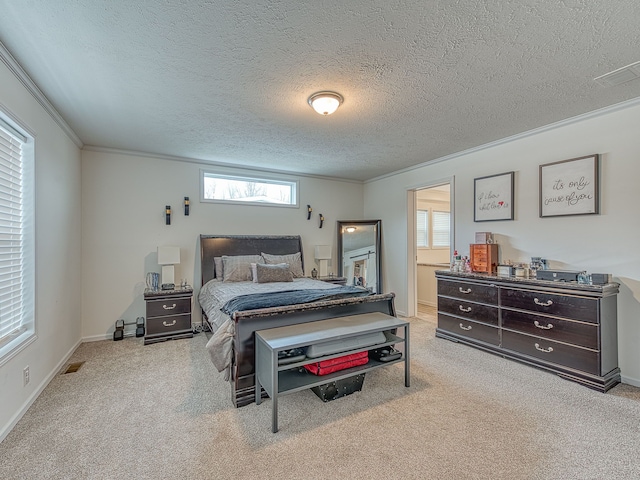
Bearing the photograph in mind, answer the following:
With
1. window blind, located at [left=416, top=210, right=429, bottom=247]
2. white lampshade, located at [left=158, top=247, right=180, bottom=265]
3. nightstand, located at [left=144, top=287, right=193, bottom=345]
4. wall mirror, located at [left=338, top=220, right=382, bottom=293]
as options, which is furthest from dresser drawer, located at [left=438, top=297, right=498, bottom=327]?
white lampshade, located at [left=158, top=247, right=180, bottom=265]

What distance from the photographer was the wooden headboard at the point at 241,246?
15.2ft

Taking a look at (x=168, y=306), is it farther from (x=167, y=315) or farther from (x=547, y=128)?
(x=547, y=128)

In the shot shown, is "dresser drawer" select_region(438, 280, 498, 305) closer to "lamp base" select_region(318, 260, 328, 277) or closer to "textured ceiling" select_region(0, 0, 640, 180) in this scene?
"textured ceiling" select_region(0, 0, 640, 180)

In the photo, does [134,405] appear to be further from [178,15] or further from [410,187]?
[410,187]

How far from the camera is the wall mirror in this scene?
5.70 meters

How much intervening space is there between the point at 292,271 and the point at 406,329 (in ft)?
8.17

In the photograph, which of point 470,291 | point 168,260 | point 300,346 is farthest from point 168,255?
point 470,291

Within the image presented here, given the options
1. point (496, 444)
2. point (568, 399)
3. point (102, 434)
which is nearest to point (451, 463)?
point (496, 444)

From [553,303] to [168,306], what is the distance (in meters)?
4.43

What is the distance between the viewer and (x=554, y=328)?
115 inches

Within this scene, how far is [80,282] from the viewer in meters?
3.92

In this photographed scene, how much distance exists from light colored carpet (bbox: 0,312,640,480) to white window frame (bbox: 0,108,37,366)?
0.63 meters

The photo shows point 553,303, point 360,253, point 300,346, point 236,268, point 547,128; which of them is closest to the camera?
point 300,346

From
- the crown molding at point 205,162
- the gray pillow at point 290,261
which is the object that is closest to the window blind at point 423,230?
the crown molding at point 205,162
